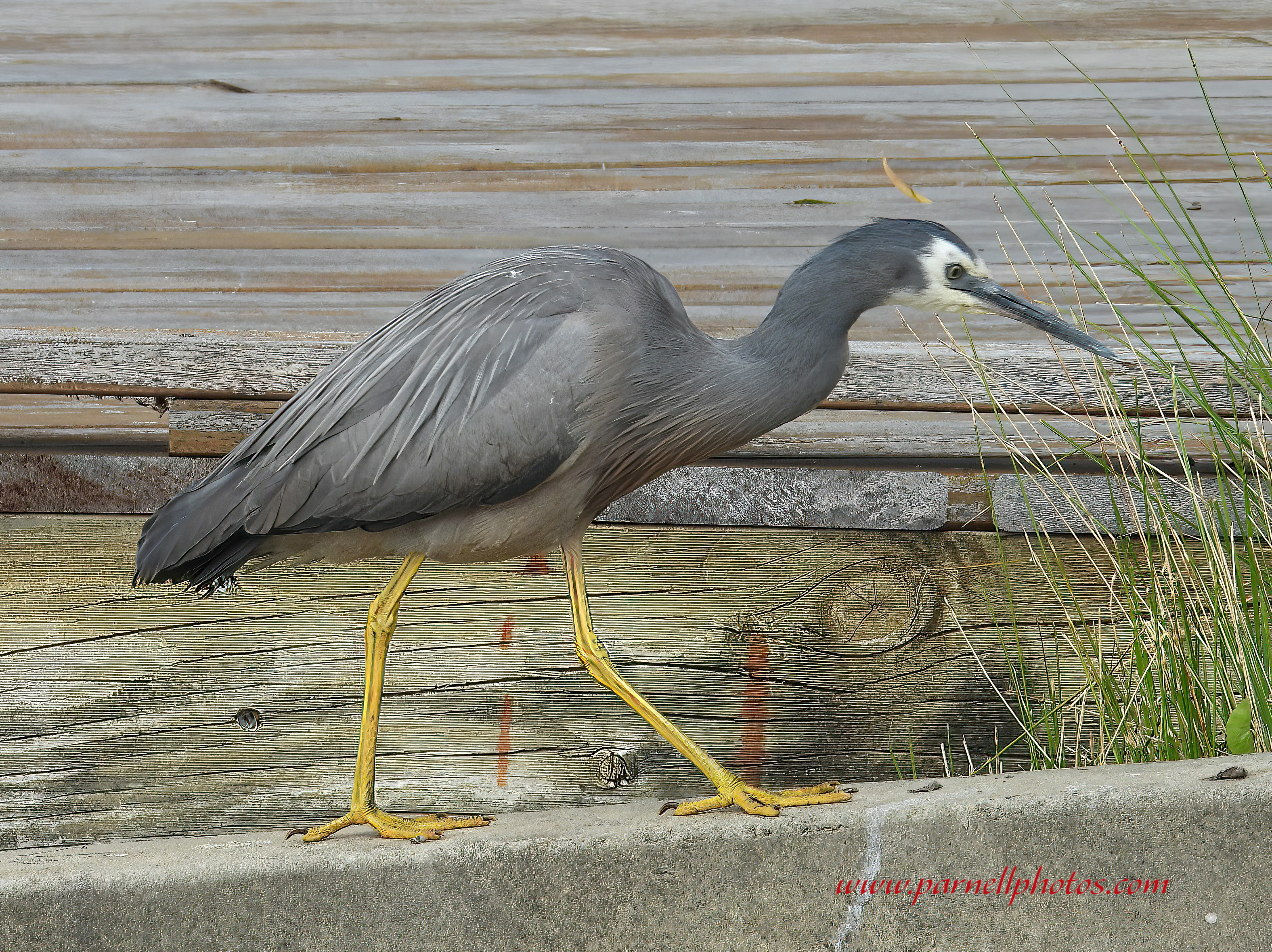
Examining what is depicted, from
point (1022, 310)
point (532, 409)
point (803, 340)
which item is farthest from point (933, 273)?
point (532, 409)

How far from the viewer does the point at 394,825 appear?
2529mm

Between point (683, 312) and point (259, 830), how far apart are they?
203 centimetres

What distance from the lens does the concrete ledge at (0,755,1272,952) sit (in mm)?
2211

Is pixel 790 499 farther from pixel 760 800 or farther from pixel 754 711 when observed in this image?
pixel 760 800

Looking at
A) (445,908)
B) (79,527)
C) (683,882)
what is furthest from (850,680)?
(79,527)

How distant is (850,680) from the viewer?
11.8 ft

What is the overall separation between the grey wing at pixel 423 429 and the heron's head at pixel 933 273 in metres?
0.59

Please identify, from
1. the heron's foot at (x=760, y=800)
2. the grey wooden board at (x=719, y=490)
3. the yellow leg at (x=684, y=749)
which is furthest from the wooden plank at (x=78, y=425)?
the heron's foot at (x=760, y=800)

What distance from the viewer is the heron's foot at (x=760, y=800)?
8.05 feet

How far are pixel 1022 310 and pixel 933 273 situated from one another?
7.7 inches

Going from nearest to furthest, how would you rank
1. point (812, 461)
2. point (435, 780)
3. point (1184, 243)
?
1. point (812, 461)
2. point (435, 780)
3. point (1184, 243)

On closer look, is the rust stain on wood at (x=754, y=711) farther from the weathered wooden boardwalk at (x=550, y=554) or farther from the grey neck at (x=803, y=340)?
the grey neck at (x=803, y=340)

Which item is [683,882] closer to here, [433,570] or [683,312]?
[683,312]

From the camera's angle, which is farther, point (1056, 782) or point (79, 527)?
point (79, 527)
